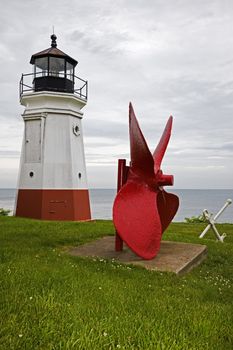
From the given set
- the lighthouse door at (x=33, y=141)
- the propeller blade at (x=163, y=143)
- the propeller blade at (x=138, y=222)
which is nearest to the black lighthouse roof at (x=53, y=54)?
the lighthouse door at (x=33, y=141)

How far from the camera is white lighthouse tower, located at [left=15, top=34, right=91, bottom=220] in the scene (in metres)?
17.0

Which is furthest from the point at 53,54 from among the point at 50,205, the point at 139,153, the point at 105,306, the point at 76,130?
the point at 105,306

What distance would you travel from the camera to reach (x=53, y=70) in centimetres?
1814

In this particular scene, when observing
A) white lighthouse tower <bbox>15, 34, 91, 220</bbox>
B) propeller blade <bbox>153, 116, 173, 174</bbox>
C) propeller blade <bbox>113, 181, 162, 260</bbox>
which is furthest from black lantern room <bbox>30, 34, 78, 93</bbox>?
propeller blade <bbox>113, 181, 162, 260</bbox>

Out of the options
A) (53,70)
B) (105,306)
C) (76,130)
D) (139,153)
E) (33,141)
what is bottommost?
(105,306)

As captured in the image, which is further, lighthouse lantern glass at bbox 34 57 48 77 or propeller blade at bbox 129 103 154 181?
lighthouse lantern glass at bbox 34 57 48 77

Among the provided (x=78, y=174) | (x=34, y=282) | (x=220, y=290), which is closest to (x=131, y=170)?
(x=220, y=290)

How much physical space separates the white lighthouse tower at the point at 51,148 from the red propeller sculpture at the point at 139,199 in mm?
9669

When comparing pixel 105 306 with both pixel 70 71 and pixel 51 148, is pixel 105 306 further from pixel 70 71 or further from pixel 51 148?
pixel 70 71

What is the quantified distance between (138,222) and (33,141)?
11.8 meters

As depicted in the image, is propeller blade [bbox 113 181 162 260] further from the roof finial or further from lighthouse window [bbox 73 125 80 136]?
the roof finial

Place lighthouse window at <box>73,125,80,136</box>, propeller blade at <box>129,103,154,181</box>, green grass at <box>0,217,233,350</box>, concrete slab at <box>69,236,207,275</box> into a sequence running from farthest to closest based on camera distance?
lighthouse window at <box>73,125,80,136</box>, propeller blade at <box>129,103,154,181</box>, concrete slab at <box>69,236,207,275</box>, green grass at <box>0,217,233,350</box>

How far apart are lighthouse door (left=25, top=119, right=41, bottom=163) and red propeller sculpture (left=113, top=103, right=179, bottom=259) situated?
34.1 feet

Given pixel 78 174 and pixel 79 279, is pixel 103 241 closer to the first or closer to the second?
pixel 79 279
